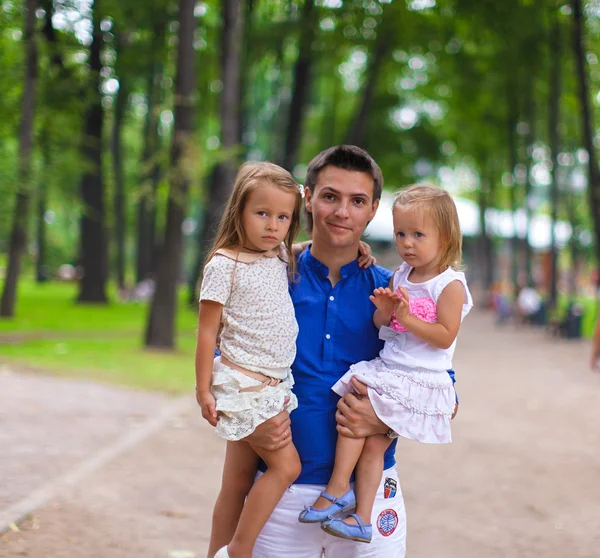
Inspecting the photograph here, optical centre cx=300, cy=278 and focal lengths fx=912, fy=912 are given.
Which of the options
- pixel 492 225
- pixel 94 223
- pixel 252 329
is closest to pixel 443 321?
pixel 252 329

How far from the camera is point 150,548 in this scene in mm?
5594

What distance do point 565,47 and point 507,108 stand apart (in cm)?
711

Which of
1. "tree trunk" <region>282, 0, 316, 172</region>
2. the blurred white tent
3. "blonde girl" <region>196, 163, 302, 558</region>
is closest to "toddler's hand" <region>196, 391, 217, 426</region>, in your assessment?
"blonde girl" <region>196, 163, 302, 558</region>

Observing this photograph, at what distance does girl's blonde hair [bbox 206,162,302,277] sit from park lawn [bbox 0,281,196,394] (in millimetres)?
8773

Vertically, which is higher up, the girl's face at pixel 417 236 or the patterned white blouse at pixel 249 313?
the girl's face at pixel 417 236

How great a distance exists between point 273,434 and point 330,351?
1.36 ft

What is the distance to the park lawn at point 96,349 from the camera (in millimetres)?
13133

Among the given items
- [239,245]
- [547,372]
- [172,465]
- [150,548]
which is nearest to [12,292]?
[547,372]

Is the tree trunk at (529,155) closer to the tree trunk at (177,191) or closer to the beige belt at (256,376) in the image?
the tree trunk at (177,191)

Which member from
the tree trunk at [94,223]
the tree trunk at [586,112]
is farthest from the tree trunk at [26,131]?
the tree trunk at [586,112]

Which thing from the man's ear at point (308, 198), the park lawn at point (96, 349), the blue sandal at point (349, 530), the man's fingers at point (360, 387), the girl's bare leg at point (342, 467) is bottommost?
the park lawn at point (96, 349)

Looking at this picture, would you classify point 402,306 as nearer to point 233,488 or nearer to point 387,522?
point 387,522

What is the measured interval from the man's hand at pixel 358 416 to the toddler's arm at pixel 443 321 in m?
0.32

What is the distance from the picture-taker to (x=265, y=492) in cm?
345
